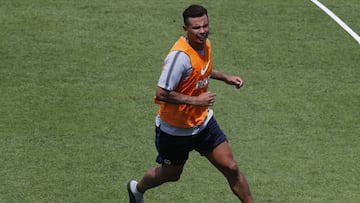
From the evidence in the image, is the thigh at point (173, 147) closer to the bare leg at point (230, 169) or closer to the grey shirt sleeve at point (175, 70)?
the bare leg at point (230, 169)

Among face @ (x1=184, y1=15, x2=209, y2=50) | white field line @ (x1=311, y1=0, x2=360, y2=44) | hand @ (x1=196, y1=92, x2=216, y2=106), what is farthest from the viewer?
white field line @ (x1=311, y1=0, x2=360, y2=44)

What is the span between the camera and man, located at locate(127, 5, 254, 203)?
329 inches

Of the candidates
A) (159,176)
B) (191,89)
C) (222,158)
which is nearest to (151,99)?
(159,176)

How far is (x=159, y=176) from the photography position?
9.13 meters

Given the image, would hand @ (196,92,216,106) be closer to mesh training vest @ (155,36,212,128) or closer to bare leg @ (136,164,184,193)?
mesh training vest @ (155,36,212,128)

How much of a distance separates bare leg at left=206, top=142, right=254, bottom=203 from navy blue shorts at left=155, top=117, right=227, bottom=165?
67 mm

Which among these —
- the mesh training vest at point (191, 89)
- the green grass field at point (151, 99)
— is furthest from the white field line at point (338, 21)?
the mesh training vest at point (191, 89)

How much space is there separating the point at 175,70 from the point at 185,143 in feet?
2.75

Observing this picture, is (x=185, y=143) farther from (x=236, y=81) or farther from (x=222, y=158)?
(x=236, y=81)

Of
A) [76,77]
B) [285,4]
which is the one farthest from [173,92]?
[285,4]

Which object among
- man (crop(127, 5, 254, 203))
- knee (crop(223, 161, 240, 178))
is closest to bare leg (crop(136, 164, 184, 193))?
man (crop(127, 5, 254, 203))

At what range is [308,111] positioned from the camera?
11820 millimetres

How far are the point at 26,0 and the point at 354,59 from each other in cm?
Answer: 556

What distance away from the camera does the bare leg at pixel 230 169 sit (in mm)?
8797
